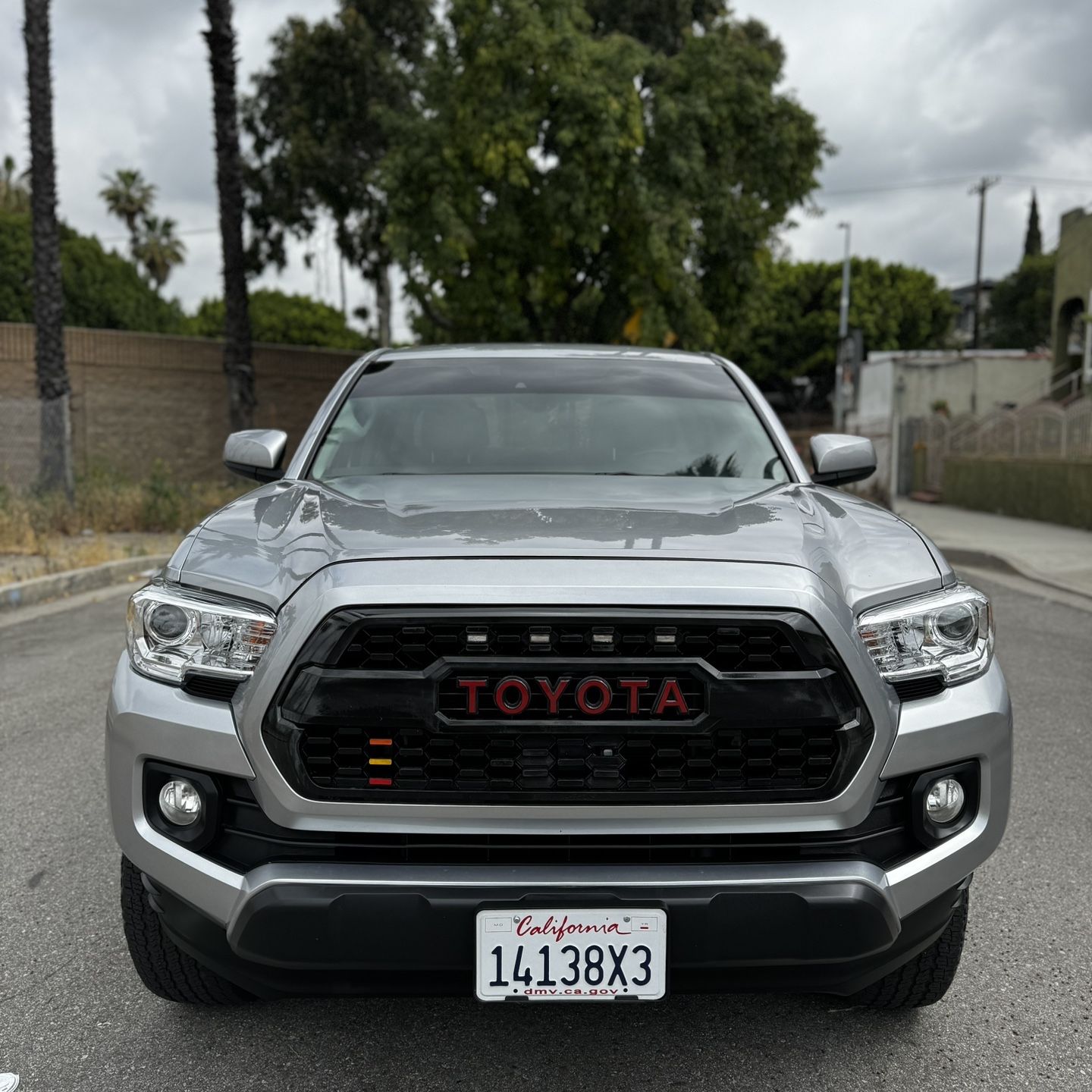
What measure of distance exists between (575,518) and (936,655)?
83cm

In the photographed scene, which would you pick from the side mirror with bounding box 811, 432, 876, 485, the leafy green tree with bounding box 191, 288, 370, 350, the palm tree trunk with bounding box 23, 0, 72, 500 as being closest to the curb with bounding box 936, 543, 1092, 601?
the side mirror with bounding box 811, 432, 876, 485

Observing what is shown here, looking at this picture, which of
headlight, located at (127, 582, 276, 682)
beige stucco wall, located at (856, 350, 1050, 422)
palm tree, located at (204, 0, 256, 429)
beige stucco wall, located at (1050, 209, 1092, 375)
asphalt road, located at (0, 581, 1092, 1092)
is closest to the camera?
headlight, located at (127, 582, 276, 682)

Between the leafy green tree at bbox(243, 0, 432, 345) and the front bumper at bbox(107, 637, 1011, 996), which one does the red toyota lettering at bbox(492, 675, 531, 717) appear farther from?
the leafy green tree at bbox(243, 0, 432, 345)

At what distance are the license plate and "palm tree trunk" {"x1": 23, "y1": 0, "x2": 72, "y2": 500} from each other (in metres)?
13.1

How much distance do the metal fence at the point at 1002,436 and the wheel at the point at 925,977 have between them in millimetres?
16520

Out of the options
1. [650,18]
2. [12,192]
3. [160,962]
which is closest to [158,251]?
[12,192]

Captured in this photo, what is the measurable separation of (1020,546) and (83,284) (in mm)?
28800

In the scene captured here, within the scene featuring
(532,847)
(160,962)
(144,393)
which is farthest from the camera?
(144,393)

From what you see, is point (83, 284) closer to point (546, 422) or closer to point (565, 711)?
point (546, 422)

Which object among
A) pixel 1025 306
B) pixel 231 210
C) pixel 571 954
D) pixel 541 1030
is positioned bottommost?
pixel 541 1030

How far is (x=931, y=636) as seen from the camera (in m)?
2.36

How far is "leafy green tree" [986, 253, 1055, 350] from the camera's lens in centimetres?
6594

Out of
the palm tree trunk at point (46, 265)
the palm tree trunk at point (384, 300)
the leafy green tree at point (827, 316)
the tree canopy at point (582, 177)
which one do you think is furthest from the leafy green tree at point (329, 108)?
the leafy green tree at point (827, 316)

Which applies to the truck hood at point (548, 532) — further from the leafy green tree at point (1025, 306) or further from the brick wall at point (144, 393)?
the leafy green tree at point (1025, 306)
